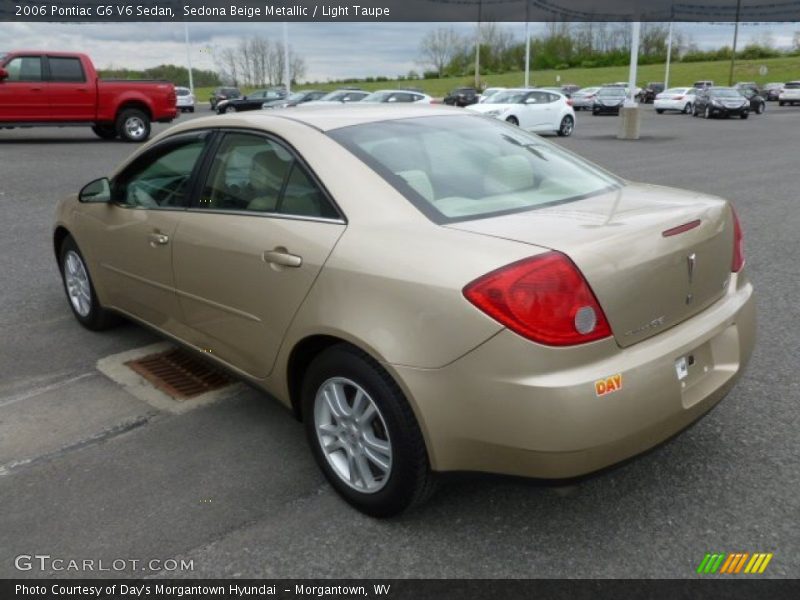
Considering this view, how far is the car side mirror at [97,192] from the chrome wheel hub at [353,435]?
7.37ft

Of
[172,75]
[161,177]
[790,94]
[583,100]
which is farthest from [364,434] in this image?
[172,75]

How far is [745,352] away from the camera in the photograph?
296cm

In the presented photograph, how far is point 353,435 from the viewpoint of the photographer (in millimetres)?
2805

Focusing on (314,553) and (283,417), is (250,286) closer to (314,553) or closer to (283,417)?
(283,417)

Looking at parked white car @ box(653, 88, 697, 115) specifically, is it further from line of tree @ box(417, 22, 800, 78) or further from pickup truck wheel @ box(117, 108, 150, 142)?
line of tree @ box(417, 22, 800, 78)

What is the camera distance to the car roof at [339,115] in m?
3.33

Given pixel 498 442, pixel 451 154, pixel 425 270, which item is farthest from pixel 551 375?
pixel 451 154

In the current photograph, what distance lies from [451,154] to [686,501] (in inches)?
68.8

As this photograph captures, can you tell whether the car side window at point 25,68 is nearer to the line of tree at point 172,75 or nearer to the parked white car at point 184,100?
the parked white car at point 184,100

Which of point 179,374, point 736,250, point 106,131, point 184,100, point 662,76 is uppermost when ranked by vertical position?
point 662,76

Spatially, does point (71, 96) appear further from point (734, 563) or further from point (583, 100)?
point (583, 100)

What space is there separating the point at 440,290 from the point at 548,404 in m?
0.50

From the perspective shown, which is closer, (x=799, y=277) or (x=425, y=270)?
(x=425, y=270)
